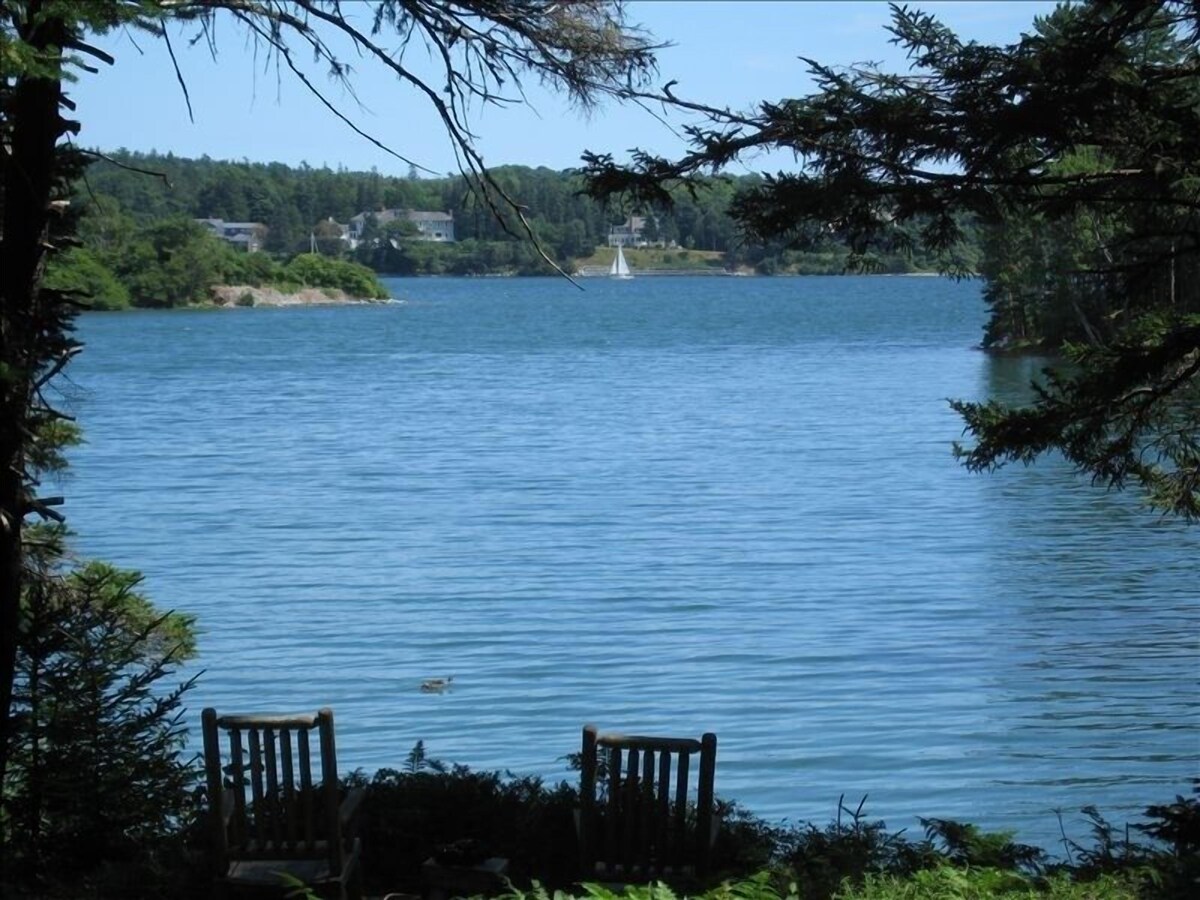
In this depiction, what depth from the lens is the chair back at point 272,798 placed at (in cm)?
530

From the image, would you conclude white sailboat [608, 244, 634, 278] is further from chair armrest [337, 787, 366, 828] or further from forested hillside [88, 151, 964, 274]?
chair armrest [337, 787, 366, 828]

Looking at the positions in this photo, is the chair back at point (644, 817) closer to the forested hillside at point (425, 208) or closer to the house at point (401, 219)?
the forested hillside at point (425, 208)

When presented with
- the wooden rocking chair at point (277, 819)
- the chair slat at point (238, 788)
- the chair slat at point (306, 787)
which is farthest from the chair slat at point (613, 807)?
the chair slat at point (238, 788)

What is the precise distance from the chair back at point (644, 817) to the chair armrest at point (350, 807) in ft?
2.59

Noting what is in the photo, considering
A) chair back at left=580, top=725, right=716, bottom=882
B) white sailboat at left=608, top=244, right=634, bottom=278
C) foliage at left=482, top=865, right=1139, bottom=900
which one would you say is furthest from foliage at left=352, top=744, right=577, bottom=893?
white sailboat at left=608, top=244, right=634, bottom=278

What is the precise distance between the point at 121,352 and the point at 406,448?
40439 millimetres

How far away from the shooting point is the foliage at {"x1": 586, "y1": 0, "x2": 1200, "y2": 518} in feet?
20.6

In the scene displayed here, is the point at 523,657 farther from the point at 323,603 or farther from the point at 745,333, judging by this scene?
the point at 745,333

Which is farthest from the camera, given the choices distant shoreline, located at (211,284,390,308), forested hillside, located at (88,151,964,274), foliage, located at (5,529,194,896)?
distant shoreline, located at (211,284,390,308)

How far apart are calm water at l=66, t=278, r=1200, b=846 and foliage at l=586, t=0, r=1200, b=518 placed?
2.74 metres

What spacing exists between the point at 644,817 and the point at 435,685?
6678 mm

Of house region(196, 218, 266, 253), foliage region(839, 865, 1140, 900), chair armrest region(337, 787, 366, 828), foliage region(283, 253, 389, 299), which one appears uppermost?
house region(196, 218, 266, 253)

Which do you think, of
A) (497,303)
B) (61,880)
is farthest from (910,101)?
(497,303)

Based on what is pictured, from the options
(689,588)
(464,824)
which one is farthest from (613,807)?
(689,588)
